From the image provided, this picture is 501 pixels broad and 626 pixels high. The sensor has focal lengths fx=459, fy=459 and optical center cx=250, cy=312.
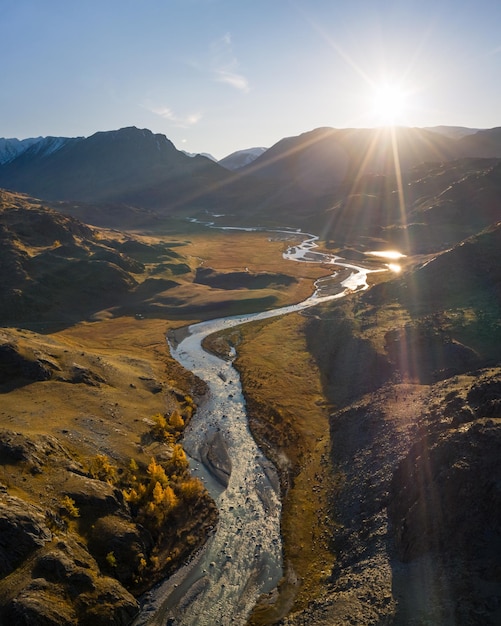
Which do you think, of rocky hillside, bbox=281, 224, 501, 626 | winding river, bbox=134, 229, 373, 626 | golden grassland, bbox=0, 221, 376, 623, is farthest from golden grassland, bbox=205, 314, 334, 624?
rocky hillside, bbox=281, 224, 501, 626

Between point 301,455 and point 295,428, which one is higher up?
point 295,428

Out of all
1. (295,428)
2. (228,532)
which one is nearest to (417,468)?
(228,532)

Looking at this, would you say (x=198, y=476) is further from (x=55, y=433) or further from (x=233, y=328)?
(x=233, y=328)

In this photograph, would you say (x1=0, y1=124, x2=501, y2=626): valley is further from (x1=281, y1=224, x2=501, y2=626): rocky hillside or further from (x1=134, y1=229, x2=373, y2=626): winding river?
(x1=134, y1=229, x2=373, y2=626): winding river

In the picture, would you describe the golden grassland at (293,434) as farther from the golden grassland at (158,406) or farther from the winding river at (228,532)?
the winding river at (228,532)

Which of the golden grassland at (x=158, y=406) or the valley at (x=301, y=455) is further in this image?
the golden grassland at (x=158, y=406)

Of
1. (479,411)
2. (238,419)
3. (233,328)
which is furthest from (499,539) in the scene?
(233,328)

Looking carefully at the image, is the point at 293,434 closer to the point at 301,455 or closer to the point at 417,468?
the point at 301,455

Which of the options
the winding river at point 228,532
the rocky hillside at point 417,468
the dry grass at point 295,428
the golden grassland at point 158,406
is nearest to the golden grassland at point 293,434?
the dry grass at point 295,428
